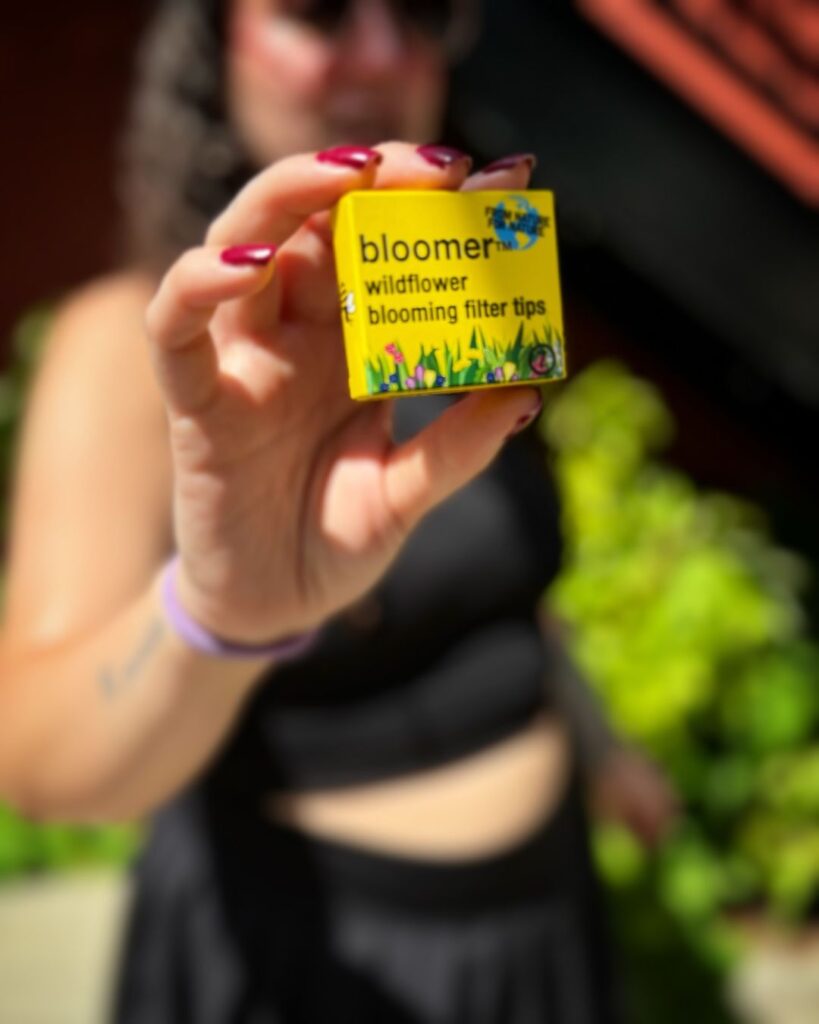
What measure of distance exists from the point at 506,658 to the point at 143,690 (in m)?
0.51

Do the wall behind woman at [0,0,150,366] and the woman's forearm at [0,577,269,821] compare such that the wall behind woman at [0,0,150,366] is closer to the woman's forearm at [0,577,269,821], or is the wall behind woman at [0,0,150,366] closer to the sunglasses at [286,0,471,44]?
the sunglasses at [286,0,471,44]

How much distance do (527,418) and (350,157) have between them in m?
0.17

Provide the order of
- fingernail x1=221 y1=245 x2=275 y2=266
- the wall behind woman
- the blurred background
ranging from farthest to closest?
the wall behind woman < the blurred background < fingernail x1=221 y1=245 x2=275 y2=266

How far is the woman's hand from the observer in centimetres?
54

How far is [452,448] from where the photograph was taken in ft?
1.91

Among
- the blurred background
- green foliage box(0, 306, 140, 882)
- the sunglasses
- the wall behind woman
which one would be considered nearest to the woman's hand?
the sunglasses

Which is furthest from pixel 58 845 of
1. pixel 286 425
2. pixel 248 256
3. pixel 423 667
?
pixel 248 256

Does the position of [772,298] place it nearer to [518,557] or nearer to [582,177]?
[582,177]

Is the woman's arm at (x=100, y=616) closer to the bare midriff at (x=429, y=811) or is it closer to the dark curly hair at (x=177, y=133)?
the dark curly hair at (x=177, y=133)

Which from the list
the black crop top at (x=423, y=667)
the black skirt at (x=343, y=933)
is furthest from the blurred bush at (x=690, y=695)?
the black crop top at (x=423, y=667)

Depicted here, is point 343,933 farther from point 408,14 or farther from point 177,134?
point 408,14

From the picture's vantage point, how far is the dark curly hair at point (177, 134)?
949 mm

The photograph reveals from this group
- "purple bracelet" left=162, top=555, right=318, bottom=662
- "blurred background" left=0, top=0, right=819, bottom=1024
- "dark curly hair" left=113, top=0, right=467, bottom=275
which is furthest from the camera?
"blurred background" left=0, top=0, right=819, bottom=1024

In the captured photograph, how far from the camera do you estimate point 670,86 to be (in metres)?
2.29
